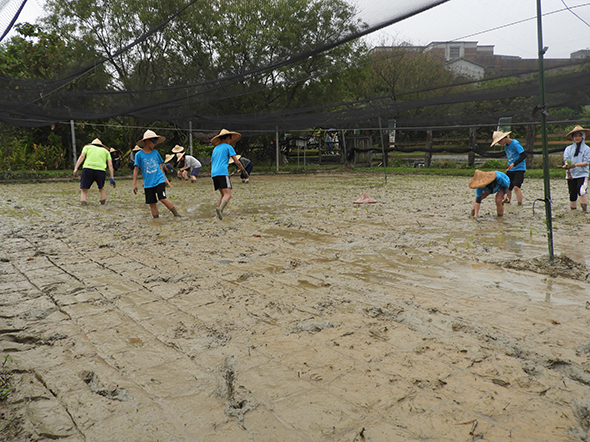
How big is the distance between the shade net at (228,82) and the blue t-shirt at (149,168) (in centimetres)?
A: 254

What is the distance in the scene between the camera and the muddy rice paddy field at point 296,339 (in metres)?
2.14

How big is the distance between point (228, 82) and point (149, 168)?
13.3 feet

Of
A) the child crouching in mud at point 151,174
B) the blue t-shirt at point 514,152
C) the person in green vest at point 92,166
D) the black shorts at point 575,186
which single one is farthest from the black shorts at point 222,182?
the black shorts at point 575,186

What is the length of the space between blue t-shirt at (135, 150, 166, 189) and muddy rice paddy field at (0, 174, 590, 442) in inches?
84.7

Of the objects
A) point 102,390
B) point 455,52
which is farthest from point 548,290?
point 455,52

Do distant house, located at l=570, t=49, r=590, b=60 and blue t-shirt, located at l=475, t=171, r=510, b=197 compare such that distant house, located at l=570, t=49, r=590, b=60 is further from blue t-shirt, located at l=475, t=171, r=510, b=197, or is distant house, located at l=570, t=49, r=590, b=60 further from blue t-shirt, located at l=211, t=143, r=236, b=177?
blue t-shirt, located at l=211, t=143, r=236, b=177

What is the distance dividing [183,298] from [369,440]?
88.1 inches

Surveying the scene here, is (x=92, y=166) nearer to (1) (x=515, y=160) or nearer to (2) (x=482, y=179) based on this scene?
(2) (x=482, y=179)

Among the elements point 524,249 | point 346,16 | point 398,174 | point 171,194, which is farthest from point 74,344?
point 398,174

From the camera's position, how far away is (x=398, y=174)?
21844 millimetres

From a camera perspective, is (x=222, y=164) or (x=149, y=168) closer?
(x=149, y=168)

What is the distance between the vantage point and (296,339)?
301 centimetres

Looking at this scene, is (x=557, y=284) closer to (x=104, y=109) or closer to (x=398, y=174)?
(x=104, y=109)

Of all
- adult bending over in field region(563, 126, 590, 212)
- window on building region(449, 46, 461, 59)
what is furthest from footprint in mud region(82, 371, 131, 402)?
window on building region(449, 46, 461, 59)
